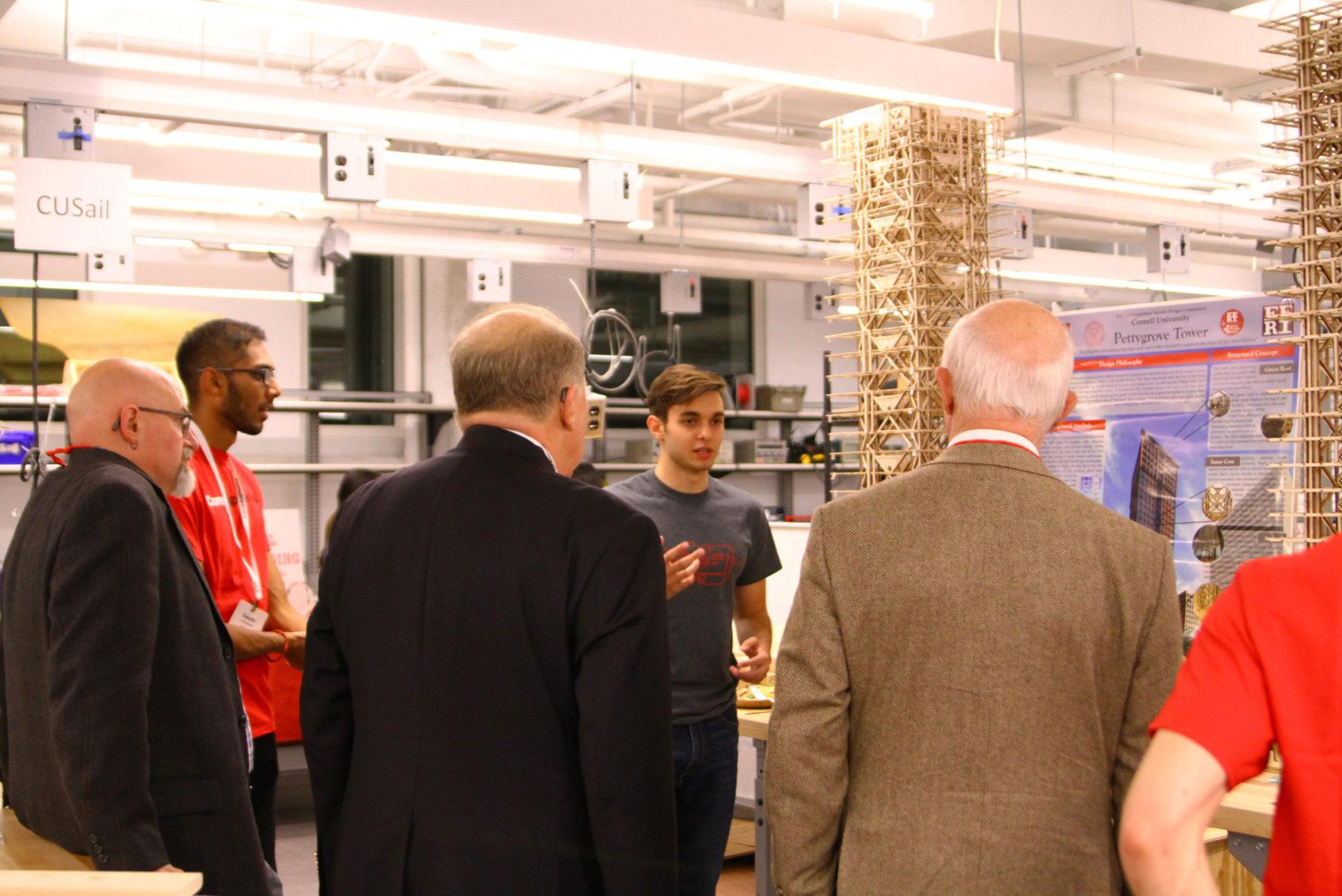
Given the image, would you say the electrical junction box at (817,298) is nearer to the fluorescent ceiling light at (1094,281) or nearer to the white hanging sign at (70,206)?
the fluorescent ceiling light at (1094,281)

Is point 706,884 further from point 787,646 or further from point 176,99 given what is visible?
point 176,99

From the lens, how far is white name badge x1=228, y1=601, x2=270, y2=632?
2.76 metres

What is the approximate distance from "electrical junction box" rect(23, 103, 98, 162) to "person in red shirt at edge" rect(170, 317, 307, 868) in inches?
46.8

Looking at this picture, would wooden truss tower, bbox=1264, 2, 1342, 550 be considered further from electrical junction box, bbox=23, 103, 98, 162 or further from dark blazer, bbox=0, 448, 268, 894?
electrical junction box, bbox=23, 103, 98, 162

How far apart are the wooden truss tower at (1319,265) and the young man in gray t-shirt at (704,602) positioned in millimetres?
1216

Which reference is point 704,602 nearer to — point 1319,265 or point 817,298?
point 1319,265

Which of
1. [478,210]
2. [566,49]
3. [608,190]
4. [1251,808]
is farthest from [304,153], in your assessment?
[1251,808]

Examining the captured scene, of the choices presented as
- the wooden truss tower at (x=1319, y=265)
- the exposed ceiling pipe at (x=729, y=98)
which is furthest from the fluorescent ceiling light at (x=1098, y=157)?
the wooden truss tower at (x=1319, y=265)

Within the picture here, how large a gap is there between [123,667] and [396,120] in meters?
2.66

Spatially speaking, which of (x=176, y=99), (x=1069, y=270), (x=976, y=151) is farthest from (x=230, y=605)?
(x=1069, y=270)

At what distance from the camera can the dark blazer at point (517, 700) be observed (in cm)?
178

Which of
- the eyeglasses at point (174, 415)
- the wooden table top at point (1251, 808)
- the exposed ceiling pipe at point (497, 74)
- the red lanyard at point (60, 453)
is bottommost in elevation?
the wooden table top at point (1251, 808)

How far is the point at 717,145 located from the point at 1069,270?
429 cm

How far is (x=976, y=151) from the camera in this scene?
13.8 feet
